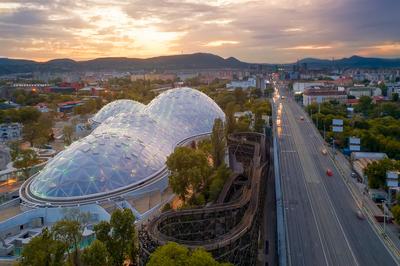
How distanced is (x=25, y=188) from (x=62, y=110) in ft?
226

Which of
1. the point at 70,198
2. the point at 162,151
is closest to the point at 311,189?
the point at 162,151

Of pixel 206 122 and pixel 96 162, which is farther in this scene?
pixel 206 122

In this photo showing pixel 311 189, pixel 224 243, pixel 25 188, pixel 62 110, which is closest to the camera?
pixel 224 243

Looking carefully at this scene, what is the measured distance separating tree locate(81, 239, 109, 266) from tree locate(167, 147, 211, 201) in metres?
12.6

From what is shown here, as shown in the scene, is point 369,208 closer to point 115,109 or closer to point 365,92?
point 115,109

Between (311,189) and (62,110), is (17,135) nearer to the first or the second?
(62,110)

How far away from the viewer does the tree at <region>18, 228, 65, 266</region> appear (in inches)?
731

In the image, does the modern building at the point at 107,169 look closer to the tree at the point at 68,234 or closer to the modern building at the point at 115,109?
the tree at the point at 68,234

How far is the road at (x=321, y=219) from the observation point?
25641 millimetres

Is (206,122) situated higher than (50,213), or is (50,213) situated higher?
(206,122)

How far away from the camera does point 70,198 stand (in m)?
31.5

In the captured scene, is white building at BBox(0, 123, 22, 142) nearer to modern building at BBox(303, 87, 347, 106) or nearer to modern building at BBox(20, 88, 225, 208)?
modern building at BBox(20, 88, 225, 208)

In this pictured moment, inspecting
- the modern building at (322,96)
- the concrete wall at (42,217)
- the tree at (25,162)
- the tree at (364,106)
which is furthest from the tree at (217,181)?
the modern building at (322,96)

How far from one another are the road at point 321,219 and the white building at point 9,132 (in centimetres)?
5179
